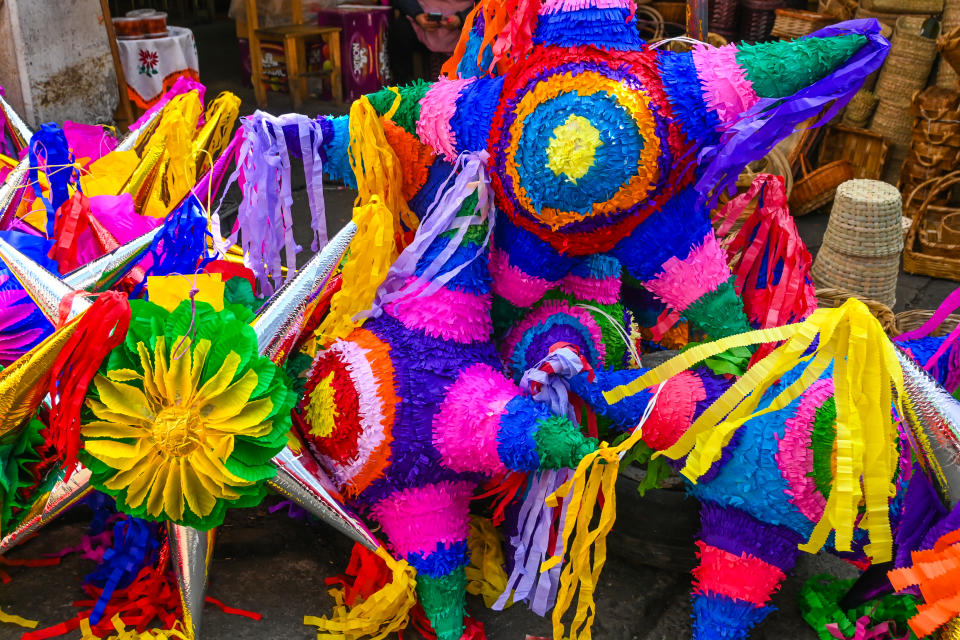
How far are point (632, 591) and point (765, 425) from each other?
0.39 metres

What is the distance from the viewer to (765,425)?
3.38 feet

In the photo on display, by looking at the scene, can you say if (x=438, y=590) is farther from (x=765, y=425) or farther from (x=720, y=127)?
(x=720, y=127)

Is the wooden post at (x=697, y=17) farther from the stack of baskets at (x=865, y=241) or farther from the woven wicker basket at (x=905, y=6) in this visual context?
the woven wicker basket at (x=905, y=6)

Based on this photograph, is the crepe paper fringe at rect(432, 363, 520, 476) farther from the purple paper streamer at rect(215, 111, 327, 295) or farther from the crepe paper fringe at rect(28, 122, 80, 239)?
the crepe paper fringe at rect(28, 122, 80, 239)

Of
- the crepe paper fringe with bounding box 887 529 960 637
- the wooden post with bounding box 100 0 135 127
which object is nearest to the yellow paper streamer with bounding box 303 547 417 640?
the crepe paper fringe with bounding box 887 529 960 637

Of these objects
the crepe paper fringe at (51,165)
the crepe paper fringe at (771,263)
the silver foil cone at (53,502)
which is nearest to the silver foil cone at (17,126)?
the crepe paper fringe at (51,165)

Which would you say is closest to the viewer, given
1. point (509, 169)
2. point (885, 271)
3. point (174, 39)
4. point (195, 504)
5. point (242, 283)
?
point (195, 504)

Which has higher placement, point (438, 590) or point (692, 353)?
point (692, 353)

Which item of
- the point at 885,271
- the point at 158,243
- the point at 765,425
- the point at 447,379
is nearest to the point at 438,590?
the point at 447,379

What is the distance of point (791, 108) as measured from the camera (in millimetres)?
985

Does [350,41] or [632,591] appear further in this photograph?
[350,41]

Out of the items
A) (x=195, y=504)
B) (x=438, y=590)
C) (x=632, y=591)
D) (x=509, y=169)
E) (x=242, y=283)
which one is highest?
(x=509, y=169)

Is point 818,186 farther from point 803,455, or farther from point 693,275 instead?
point 803,455

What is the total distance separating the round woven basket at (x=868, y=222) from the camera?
7.01ft
